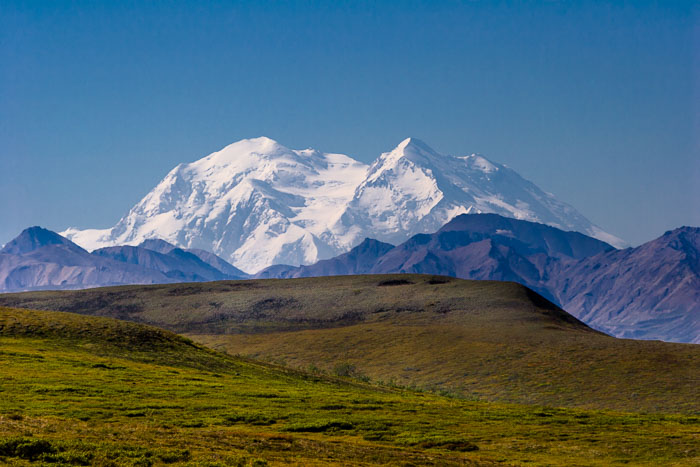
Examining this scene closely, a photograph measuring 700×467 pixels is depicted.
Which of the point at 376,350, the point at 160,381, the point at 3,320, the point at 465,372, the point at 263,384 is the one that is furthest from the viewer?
the point at 376,350

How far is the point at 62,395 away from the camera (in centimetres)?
6475

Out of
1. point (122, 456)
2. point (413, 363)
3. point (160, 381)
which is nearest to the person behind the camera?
point (122, 456)

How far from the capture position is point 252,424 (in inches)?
2371

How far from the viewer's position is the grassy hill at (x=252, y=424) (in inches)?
1662

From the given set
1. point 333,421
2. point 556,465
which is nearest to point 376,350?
point 333,421

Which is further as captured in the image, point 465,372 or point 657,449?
point 465,372

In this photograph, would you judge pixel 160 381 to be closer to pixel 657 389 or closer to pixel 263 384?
pixel 263 384

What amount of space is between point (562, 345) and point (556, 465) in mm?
124260

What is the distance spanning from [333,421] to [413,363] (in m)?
105

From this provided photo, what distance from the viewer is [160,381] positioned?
78938mm

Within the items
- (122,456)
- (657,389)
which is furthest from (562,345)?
(122,456)

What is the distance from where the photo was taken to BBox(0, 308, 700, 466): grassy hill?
139ft

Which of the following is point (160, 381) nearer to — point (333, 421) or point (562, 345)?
point (333, 421)

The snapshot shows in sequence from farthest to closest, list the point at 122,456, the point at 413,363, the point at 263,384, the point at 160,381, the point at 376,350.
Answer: the point at 376,350 → the point at 413,363 → the point at 263,384 → the point at 160,381 → the point at 122,456
